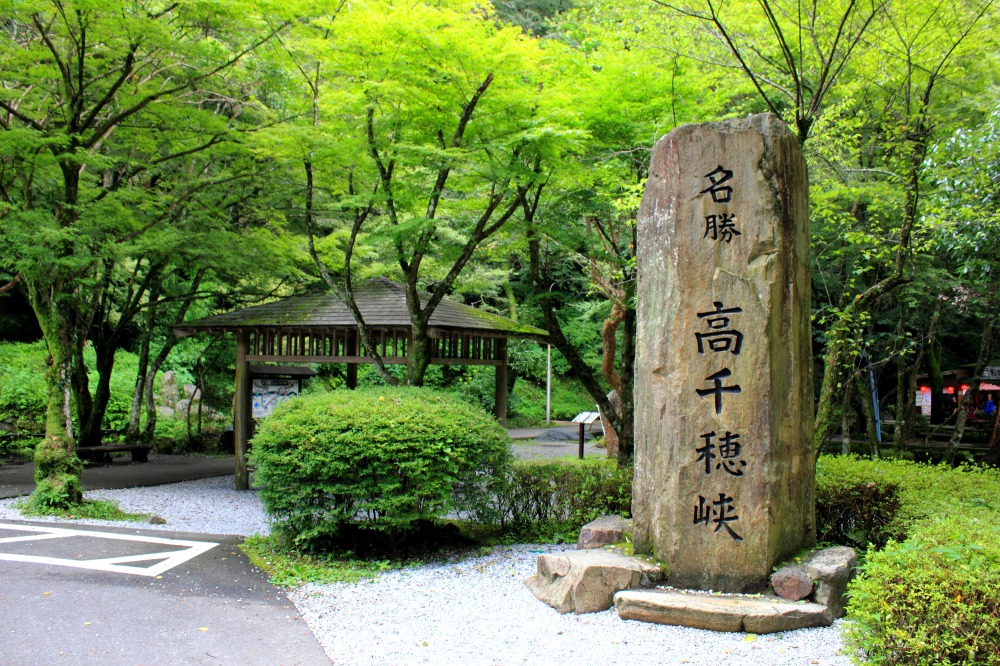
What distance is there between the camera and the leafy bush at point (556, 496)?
7.16 meters

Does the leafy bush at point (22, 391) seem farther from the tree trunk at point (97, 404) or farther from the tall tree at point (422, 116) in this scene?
the tall tree at point (422, 116)

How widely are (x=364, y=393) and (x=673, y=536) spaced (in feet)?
10.9

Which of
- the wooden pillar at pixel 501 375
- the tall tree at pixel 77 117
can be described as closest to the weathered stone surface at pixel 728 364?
the wooden pillar at pixel 501 375

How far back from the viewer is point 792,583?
4.81 metres

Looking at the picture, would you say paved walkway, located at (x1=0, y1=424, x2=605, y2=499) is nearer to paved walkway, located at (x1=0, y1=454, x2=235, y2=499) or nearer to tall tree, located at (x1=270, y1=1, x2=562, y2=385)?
paved walkway, located at (x1=0, y1=454, x2=235, y2=499)

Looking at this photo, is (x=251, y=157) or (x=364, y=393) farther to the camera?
(x=251, y=157)

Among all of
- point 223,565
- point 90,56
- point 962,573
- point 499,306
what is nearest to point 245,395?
point 90,56

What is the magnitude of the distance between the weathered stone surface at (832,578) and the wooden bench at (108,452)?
499 inches

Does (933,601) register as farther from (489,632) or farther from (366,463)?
(366,463)

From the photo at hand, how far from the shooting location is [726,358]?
5109 millimetres

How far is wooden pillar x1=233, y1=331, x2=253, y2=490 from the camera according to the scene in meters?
11.8

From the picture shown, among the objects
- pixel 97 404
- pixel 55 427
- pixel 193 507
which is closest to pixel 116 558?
pixel 55 427

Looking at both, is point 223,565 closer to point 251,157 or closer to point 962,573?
point 962,573

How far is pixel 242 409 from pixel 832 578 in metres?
9.84
